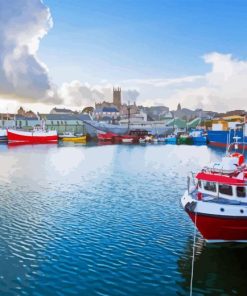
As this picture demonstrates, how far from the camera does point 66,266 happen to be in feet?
69.5

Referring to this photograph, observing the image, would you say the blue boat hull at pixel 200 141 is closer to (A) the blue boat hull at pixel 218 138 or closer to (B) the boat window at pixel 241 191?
(A) the blue boat hull at pixel 218 138

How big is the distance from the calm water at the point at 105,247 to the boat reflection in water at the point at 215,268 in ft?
0.18

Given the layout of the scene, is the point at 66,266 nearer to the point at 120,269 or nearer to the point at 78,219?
the point at 120,269

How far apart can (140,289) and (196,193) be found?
9909mm

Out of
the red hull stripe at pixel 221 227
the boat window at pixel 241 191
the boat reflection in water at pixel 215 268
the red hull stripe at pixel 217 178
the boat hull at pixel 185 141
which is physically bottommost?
the boat hull at pixel 185 141

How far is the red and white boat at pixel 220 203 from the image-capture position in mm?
22859

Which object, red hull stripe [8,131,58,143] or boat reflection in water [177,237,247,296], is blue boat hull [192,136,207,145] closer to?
red hull stripe [8,131,58,143]

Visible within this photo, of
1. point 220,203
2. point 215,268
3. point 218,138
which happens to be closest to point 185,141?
point 218,138

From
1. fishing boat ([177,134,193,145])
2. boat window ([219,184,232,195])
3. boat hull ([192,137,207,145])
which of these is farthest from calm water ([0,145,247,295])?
fishing boat ([177,134,193,145])

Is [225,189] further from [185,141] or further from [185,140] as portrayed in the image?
[185,140]

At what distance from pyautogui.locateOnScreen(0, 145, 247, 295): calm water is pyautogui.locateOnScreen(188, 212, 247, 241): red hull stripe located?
0.85 m

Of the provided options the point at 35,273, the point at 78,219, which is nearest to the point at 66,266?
the point at 35,273

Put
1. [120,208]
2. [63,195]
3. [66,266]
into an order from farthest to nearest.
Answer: [63,195], [120,208], [66,266]

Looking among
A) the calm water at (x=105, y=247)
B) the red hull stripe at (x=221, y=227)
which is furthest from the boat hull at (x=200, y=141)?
the red hull stripe at (x=221, y=227)
